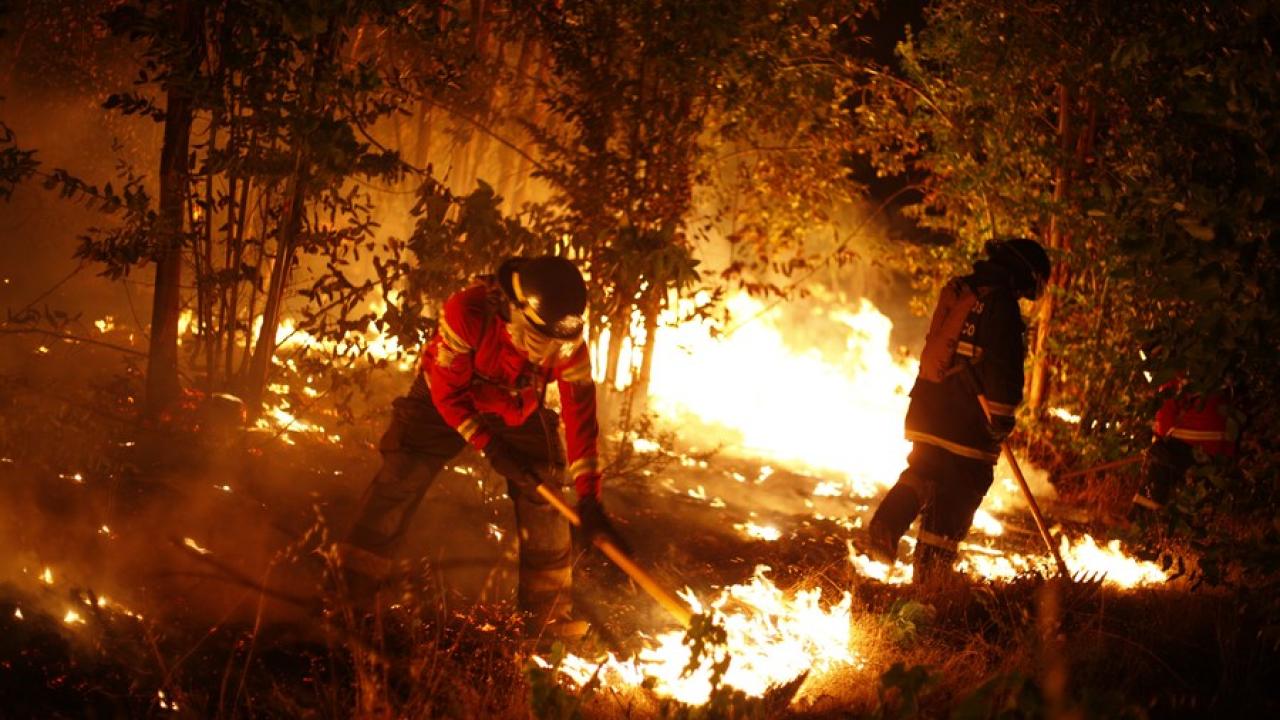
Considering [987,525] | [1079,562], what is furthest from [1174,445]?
[987,525]

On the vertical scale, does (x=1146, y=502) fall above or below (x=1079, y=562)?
above

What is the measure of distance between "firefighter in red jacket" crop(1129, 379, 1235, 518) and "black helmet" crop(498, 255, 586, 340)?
14.2 ft

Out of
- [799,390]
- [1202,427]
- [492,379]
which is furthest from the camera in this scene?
[799,390]

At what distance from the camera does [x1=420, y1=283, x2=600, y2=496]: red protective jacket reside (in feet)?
14.1

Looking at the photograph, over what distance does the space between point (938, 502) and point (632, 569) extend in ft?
8.12

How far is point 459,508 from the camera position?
6.16m

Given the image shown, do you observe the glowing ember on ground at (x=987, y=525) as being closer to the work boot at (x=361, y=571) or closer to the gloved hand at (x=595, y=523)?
the gloved hand at (x=595, y=523)

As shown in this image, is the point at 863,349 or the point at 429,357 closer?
the point at 429,357

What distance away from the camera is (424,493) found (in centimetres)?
457

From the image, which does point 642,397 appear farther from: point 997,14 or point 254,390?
point 997,14

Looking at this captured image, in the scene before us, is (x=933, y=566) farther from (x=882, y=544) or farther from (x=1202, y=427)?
(x=1202, y=427)

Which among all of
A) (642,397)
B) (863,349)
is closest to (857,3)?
(642,397)

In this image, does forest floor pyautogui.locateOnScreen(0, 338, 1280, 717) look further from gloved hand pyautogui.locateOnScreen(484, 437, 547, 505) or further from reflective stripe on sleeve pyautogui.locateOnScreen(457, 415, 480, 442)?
reflective stripe on sleeve pyautogui.locateOnScreen(457, 415, 480, 442)

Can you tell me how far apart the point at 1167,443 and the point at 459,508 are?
4970mm
